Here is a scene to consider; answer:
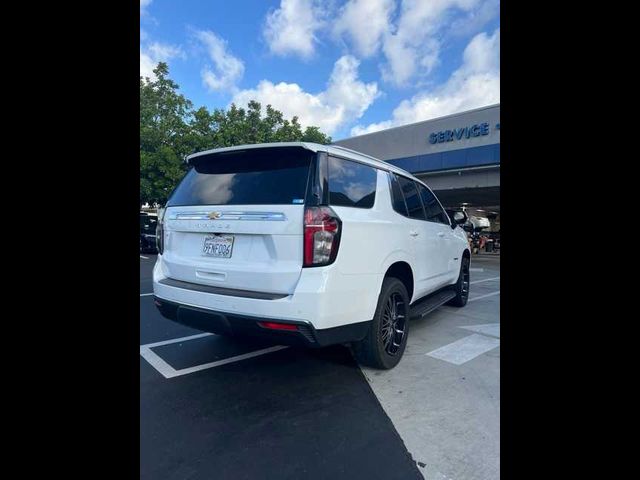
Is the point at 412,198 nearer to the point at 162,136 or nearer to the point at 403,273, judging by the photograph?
the point at 403,273

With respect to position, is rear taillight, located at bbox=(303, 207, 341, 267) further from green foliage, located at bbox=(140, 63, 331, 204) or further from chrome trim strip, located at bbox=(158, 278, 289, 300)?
green foliage, located at bbox=(140, 63, 331, 204)

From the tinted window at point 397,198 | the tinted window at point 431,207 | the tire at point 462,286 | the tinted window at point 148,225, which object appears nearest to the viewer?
the tinted window at point 397,198

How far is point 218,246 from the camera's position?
8.86 ft

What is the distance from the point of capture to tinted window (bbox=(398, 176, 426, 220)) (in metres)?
3.79

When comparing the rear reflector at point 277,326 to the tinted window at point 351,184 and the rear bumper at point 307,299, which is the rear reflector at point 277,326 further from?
the tinted window at point 351,184

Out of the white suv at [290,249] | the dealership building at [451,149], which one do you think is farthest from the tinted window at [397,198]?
the dealership building at [451,149]

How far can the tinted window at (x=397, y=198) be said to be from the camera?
3434 mm

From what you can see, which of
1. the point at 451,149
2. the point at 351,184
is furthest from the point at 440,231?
the point at 451,149

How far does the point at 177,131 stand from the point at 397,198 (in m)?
18.4

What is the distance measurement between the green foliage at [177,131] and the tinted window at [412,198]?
15303mm

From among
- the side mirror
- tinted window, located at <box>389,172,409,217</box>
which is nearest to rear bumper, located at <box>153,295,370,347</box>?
tinted window, located at <box>389,172,409,217</box>
